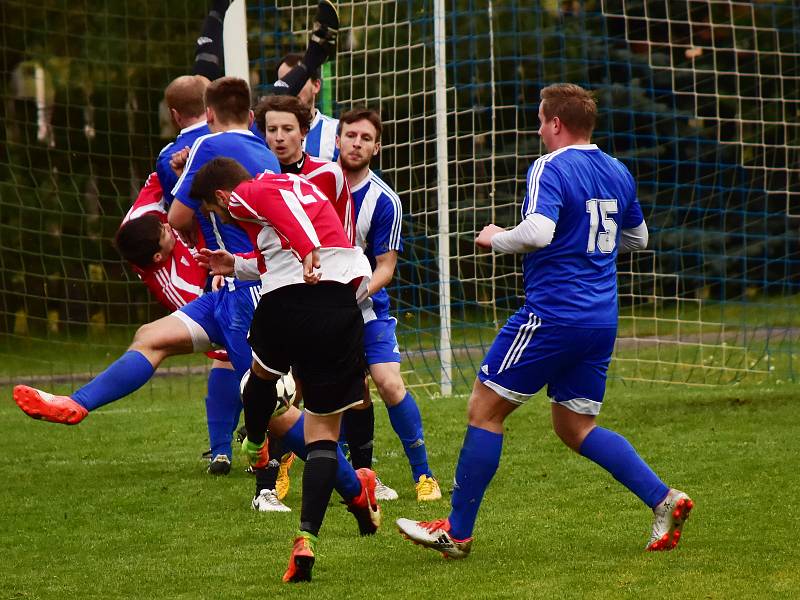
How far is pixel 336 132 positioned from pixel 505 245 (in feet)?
8.09

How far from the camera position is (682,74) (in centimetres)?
1655

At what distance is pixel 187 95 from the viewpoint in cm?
676

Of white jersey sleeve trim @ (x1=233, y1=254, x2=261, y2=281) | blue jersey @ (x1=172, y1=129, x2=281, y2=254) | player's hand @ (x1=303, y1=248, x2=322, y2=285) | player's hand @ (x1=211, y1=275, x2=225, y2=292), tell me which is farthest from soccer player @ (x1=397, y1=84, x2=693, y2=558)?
player's hand @ (x1=211, y1=275, x2=225, y2=292)

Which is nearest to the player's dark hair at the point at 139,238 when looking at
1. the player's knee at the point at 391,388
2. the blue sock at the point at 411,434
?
the player's knee at the point at 391,388

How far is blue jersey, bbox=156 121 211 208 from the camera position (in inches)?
261

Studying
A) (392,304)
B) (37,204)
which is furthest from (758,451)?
(37,204)

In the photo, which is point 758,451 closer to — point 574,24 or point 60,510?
point 60,510

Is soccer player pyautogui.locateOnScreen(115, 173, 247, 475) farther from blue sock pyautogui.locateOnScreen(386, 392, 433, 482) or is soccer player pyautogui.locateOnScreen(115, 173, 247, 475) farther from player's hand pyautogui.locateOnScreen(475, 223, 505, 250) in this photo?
player's hand pyautogui.locateOnScreen(475, 223, 505, 250)

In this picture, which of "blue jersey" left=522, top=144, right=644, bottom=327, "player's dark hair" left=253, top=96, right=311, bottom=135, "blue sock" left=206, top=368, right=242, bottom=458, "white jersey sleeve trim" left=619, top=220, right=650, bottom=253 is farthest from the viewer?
"blue sock" left=206, top=368, right=242, bottom=458

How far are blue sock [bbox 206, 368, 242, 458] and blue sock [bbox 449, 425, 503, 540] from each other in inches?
99.4

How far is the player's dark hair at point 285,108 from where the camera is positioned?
6047 millimetres

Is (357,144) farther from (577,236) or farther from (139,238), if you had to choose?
(577,236)

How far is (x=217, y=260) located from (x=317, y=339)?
34.3 inches

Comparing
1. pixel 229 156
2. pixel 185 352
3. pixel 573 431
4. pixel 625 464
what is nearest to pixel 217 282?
pixel 185 352
